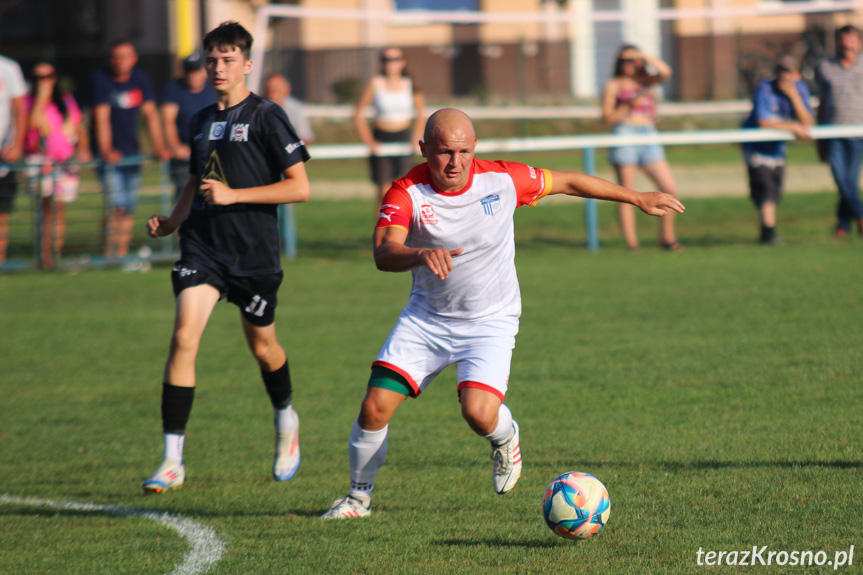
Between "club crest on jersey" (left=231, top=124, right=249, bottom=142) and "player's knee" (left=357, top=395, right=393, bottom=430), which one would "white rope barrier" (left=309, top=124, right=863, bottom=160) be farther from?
"player's knee" (left=357, top=395, right=393, bottom=430)

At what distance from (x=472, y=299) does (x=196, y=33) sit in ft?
90.3

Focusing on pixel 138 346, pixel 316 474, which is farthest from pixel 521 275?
pixel 316 474

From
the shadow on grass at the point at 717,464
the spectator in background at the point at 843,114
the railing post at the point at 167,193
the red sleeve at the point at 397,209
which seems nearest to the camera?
the red sleeve at the point at 397,209

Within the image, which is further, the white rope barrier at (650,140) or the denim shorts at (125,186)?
the denim shorts at (125,186)

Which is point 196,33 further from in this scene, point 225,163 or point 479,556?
point 479,556

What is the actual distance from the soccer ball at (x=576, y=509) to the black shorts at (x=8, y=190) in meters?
10.4

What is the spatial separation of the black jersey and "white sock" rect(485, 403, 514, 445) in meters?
1.50

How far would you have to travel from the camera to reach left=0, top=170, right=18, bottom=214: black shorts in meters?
13.1

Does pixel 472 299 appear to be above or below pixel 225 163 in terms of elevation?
below

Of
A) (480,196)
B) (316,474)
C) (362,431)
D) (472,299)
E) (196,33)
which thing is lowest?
(316,474)

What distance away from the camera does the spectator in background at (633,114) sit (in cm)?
1267

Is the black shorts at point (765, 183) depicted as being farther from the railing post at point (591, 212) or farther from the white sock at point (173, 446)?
the white sock at point (173, 446)

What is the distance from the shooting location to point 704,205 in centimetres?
1694

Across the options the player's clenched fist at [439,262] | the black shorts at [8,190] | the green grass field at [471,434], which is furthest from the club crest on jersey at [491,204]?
the black shorts at [8,190]
